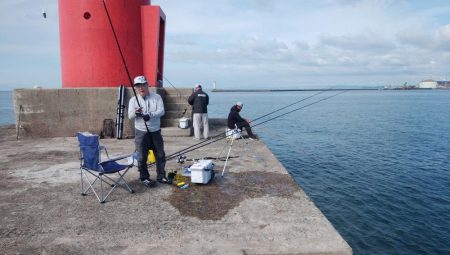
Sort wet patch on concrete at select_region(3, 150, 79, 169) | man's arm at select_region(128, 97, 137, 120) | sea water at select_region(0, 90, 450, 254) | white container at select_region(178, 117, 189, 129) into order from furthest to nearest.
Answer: white container at select_region(178, 117, 189, 129) < sea water at select_region(0, 90, 450, 254) < wet patch on concrete at select_region(3, 150, 79, 169) < man's arm at select_region(128, 97, 137, 120)

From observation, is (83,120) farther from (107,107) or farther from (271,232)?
(271,232)

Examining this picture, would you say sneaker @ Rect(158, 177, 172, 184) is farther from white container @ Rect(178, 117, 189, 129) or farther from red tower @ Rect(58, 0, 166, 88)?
red tower @ Rect(58, 0, 166, 88)

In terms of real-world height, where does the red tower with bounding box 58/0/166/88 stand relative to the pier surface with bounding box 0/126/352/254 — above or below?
above

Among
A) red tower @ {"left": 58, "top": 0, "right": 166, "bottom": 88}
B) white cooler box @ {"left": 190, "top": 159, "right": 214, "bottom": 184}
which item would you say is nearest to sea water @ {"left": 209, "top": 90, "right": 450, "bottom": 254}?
white cooler box @ {"left": 190, "top": 159, "right": 214, "bottom": 184}

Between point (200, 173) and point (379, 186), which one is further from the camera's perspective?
point (379, 186)

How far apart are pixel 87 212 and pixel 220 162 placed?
335 cm

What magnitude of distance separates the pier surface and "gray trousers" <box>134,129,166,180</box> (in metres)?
0.31

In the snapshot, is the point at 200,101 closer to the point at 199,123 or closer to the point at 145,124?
the point at 199,123

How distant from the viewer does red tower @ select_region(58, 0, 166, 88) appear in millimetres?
10266

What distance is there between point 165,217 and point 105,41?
303 inches

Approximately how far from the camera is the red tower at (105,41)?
10.3m

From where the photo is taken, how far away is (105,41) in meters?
10.4

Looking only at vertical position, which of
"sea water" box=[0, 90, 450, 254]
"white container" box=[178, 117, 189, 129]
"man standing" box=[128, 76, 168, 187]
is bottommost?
→ "sea water" box=[0, 90, 450, 254]

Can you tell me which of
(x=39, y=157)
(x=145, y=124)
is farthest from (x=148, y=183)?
(x=39, y=157)
